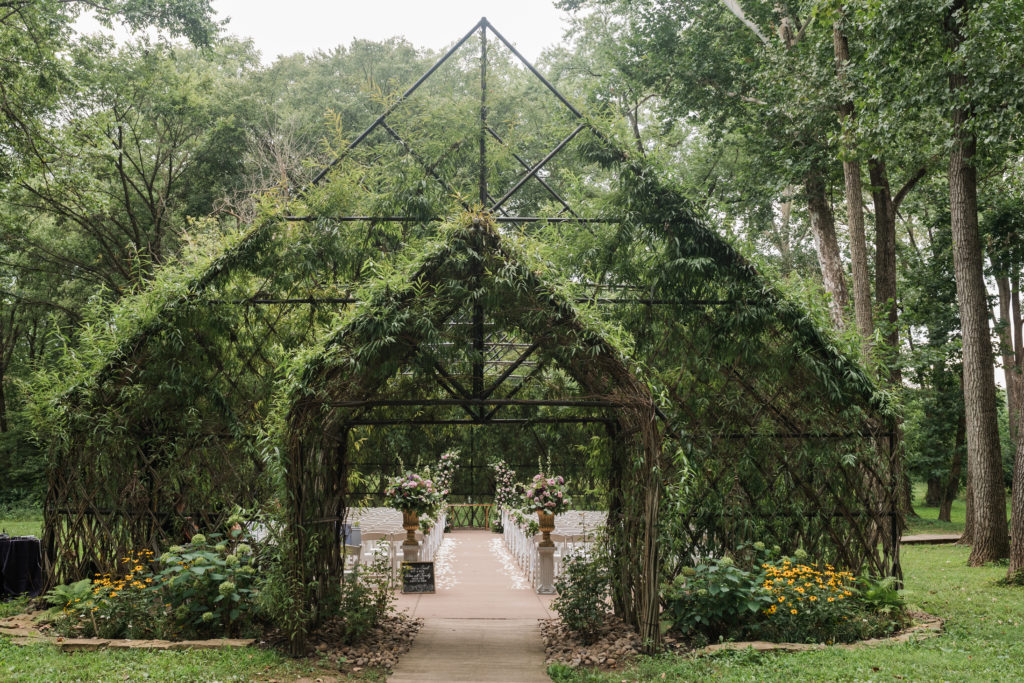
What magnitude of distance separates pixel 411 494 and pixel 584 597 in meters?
3.58

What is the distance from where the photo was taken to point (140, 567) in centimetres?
783

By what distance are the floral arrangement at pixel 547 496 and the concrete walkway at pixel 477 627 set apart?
1172mm

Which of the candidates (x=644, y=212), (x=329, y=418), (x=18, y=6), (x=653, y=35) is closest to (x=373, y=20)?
(x=653, y=35)

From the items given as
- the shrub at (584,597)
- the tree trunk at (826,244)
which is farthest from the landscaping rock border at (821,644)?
the tree trunk at (826,244)

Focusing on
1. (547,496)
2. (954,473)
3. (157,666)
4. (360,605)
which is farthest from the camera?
(954,473)

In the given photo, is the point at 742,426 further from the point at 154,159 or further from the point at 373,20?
the point at 373,20

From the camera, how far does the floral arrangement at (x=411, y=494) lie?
35.4 feet

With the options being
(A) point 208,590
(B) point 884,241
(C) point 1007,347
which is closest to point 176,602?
(A) point 208,590

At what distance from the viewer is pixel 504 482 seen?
46.9 feet

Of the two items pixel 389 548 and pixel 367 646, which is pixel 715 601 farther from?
pixel 389 548

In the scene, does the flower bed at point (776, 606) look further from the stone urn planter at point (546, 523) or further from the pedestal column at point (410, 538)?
the pedestal column at point (410, 538)

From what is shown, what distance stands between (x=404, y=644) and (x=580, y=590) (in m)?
1.80

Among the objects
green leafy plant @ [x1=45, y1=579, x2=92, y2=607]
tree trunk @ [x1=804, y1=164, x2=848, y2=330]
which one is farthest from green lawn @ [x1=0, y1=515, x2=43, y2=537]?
tree trunk @ [x1=804, y1=164, x2=848, y2=330]

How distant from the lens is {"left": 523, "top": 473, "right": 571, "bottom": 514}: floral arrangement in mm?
11156
